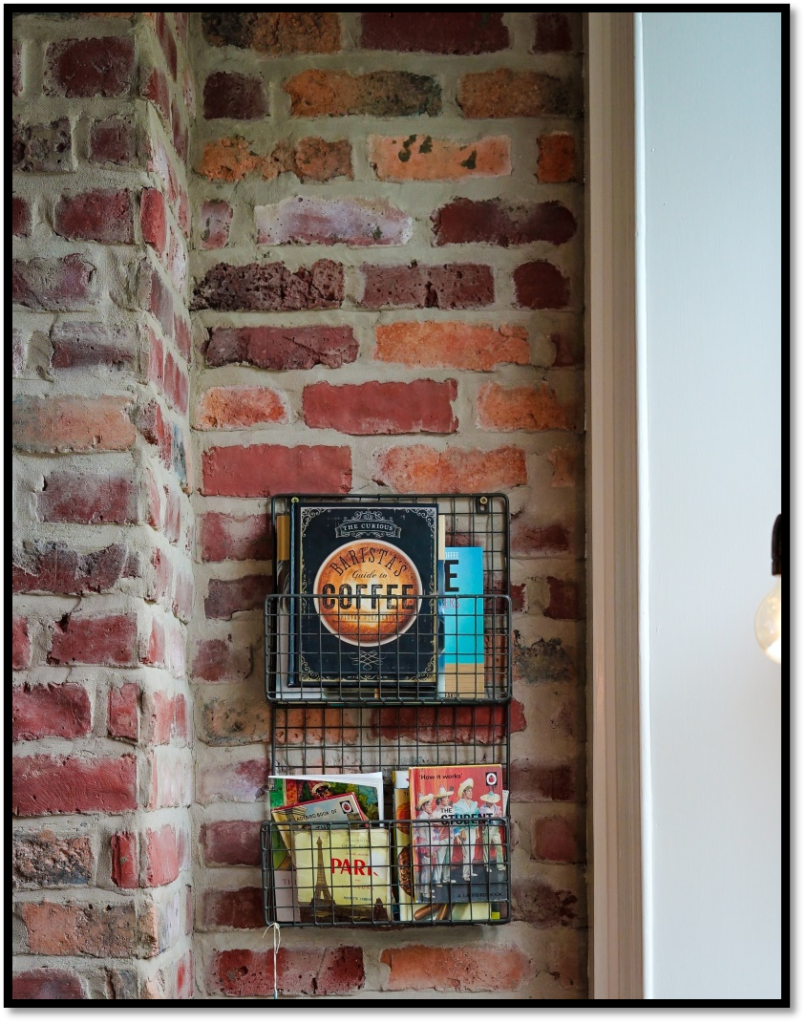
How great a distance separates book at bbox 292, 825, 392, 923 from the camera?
138cm

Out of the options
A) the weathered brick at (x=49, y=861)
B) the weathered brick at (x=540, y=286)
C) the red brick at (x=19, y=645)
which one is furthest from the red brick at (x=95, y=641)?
the weathered brick at (x=540, y=286)

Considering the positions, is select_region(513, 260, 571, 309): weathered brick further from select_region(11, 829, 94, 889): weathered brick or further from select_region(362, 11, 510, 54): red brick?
select_region(11, 829, 94, 889): weathered brick

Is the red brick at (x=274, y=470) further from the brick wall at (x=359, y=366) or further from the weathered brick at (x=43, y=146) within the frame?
the weathered brick at (x=43, y=146)

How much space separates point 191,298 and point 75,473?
16.5 inches

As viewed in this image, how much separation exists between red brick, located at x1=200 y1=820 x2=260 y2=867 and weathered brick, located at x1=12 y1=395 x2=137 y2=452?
0.58 meters

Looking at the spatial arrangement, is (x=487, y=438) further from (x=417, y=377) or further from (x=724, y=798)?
(x=724, y=798)

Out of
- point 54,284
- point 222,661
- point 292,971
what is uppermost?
point 54,284

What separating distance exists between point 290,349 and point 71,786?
0.70m

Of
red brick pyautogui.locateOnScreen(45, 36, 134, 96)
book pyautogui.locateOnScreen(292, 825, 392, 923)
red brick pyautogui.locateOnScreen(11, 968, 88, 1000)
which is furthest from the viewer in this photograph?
book pyautogui.locateOnScreen(292, 825, 392, 923)

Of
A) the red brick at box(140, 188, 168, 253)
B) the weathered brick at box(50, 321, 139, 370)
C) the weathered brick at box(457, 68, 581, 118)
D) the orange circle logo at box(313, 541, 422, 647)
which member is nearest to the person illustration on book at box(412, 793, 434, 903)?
the orange circle logo at box(313, 541, 422, 647)

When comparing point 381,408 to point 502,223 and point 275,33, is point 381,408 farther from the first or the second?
point 275,33

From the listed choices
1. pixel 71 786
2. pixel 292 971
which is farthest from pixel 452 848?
pixel 71 786

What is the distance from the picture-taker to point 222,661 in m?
1.47
